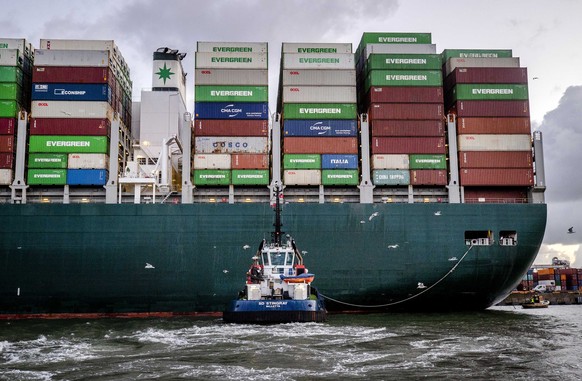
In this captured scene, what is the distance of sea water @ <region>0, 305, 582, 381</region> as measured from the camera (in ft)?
44.1

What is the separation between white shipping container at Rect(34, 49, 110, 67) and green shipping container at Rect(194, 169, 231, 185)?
8311 mm

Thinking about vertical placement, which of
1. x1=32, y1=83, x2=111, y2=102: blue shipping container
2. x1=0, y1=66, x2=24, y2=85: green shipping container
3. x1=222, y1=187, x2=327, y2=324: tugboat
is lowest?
x1=222, y1=187, x2=327, y2=324: tugboat

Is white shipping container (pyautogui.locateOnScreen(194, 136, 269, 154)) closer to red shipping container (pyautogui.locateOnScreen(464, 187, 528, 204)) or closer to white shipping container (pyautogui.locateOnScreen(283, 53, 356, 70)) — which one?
white shipping container (pyautogui.locateOnScreen(283, 53, 356, 70))

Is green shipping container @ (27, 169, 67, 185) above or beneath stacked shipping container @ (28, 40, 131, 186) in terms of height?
beneath

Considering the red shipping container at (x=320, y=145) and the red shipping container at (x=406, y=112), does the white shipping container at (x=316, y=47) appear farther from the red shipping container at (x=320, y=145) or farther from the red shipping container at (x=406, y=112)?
the red shipping container at (x=320, y=145)

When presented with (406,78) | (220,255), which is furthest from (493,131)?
(220,255)

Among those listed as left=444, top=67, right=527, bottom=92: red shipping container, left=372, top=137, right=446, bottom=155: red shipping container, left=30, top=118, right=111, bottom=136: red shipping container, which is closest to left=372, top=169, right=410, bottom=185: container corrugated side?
left=372, top=137, right=446, bottom=155: red shipping container

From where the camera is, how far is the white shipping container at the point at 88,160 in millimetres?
31328

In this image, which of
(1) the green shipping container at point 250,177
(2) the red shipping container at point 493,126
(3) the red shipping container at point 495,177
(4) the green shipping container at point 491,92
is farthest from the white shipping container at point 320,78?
(3) the red shipping container at point 495,177

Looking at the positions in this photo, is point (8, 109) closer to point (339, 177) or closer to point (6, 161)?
point (6, 161)

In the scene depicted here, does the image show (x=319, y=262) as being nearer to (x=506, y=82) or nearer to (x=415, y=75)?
(x=415, y=75)

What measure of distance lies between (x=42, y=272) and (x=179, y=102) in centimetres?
Answer: 1273

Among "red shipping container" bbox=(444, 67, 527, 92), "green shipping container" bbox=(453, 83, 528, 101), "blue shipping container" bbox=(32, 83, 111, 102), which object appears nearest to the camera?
"blue shipping container" bbox=(32, 83, 111, 102)

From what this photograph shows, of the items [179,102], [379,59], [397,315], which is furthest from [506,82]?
[179,102]
